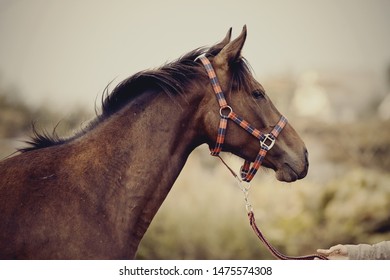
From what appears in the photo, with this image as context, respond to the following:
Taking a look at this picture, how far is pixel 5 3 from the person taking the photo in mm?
6051

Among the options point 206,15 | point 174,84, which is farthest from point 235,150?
point 206,15

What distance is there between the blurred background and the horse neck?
3.64m

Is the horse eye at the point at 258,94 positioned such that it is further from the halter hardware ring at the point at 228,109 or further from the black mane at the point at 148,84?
the halter hardware ring at the point at 228,109

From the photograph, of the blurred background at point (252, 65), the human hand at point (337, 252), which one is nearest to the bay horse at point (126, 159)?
the human hand at point (337, 252)

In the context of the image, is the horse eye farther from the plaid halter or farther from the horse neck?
the horse neck

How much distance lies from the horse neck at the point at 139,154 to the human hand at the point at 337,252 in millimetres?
1305

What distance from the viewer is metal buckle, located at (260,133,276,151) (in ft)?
9.73

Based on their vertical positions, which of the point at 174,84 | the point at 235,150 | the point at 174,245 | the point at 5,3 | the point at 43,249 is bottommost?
the point at 174,245

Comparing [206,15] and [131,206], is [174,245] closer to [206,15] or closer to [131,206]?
[206,15]

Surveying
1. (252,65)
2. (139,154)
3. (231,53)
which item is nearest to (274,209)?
(252,65)

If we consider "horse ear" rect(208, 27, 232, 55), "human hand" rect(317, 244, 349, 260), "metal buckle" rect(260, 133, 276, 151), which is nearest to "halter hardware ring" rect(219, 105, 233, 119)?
"metal buckle" rect(260, 133, 276, 151)

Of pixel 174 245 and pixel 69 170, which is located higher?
pixel 69 170

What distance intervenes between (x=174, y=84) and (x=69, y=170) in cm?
83
